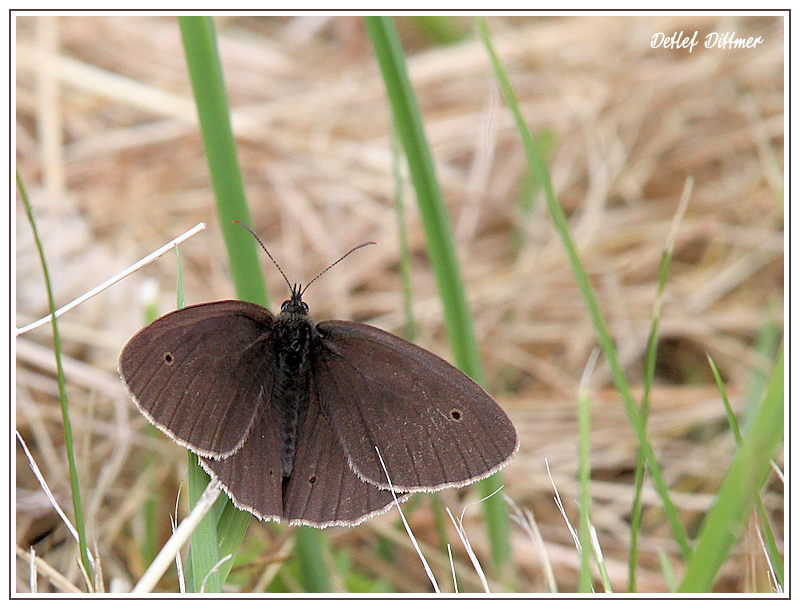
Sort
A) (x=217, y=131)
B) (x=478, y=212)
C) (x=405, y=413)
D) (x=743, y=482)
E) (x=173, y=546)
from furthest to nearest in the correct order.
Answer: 1. (x=478, y=212)
2. (x=405, y=413)
3. (x=217, y=131)
4. (x=173, y=546)
5. (x=743, y=482)

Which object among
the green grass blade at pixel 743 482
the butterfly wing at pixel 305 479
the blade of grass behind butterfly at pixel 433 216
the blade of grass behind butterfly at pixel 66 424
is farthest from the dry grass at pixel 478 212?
the green grass blade at pixel 743 482

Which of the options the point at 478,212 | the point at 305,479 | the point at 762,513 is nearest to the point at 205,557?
the point at 305,479

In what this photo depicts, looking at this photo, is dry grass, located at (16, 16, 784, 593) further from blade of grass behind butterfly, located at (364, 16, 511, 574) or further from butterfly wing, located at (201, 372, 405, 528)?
butterfly wing, located at (201, 372, 405, 528)

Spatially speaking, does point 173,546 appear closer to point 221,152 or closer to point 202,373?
point 202,373

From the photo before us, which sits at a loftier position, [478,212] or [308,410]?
[478,212]

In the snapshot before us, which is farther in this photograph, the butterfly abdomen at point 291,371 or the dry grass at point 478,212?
the dry grass at point 478,212

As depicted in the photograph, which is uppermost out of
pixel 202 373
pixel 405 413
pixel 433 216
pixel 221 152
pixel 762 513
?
pixel 221 152

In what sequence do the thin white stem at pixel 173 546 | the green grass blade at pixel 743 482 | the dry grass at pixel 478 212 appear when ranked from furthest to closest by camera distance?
1. the dry grass at pixel 478 212
2. the thin white stem at pixel 173 546
3. the green grass blade at pixel 743 482

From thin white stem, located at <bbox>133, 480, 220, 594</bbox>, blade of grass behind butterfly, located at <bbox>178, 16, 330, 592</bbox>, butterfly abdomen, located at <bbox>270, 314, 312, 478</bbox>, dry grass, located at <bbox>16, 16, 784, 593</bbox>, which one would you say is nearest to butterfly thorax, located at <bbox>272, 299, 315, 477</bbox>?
butterfly abdomen, located at <bbox>270, 314, 312, 478</bbox>

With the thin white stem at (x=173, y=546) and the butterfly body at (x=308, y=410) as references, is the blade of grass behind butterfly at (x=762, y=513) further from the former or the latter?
the thin white stem at (x=173, y=546)
